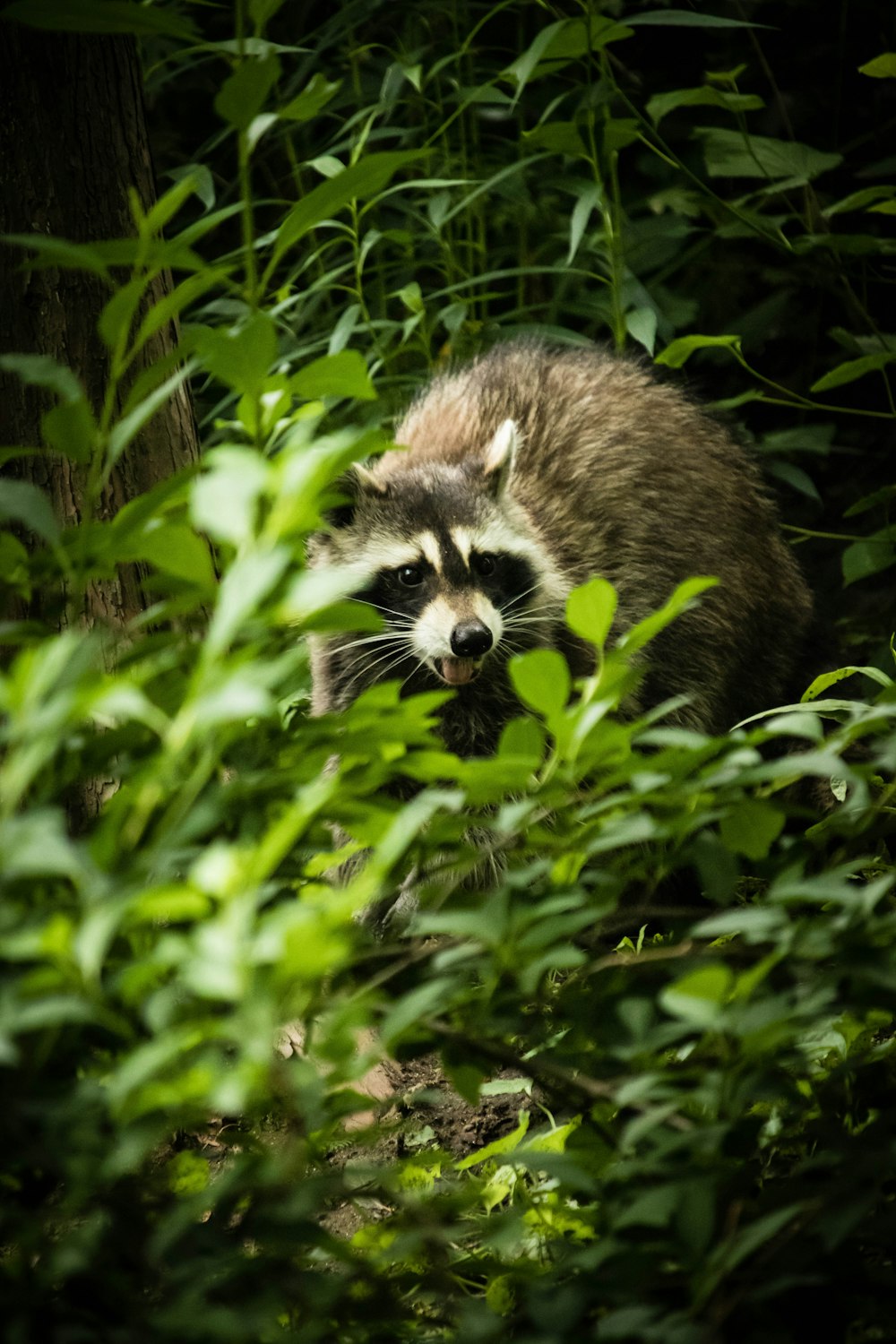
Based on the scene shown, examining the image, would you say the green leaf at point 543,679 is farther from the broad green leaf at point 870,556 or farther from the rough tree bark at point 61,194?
the broad green leaf at point 870,556

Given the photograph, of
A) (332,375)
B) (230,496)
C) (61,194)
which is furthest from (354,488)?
(230,496)

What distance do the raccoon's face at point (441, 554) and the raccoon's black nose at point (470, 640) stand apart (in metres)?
0.15

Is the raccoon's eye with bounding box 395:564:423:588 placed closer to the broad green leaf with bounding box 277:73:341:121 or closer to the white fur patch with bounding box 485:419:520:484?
the white fur patch with bounding box 485:419:520:484

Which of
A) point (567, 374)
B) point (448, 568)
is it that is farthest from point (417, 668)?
point (567, 374)

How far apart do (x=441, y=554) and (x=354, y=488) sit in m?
0.31

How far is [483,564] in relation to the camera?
A: 10.8ft

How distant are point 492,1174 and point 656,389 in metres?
2.39

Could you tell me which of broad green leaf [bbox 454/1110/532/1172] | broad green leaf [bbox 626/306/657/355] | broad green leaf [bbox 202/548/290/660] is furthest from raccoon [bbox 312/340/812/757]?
broad green leaf [bbox 202/548/290/660]

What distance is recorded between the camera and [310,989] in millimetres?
1137

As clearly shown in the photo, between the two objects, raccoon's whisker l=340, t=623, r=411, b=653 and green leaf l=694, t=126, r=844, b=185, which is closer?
raccoon's whisker l=340, t=623, r=411, b=653

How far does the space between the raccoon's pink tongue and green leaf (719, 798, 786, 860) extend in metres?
1.67

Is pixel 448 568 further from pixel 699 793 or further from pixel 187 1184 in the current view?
pixel 699 793

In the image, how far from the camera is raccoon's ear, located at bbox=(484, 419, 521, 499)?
10.8 feet

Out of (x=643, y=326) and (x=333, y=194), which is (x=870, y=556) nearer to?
(x=643, y=326)
